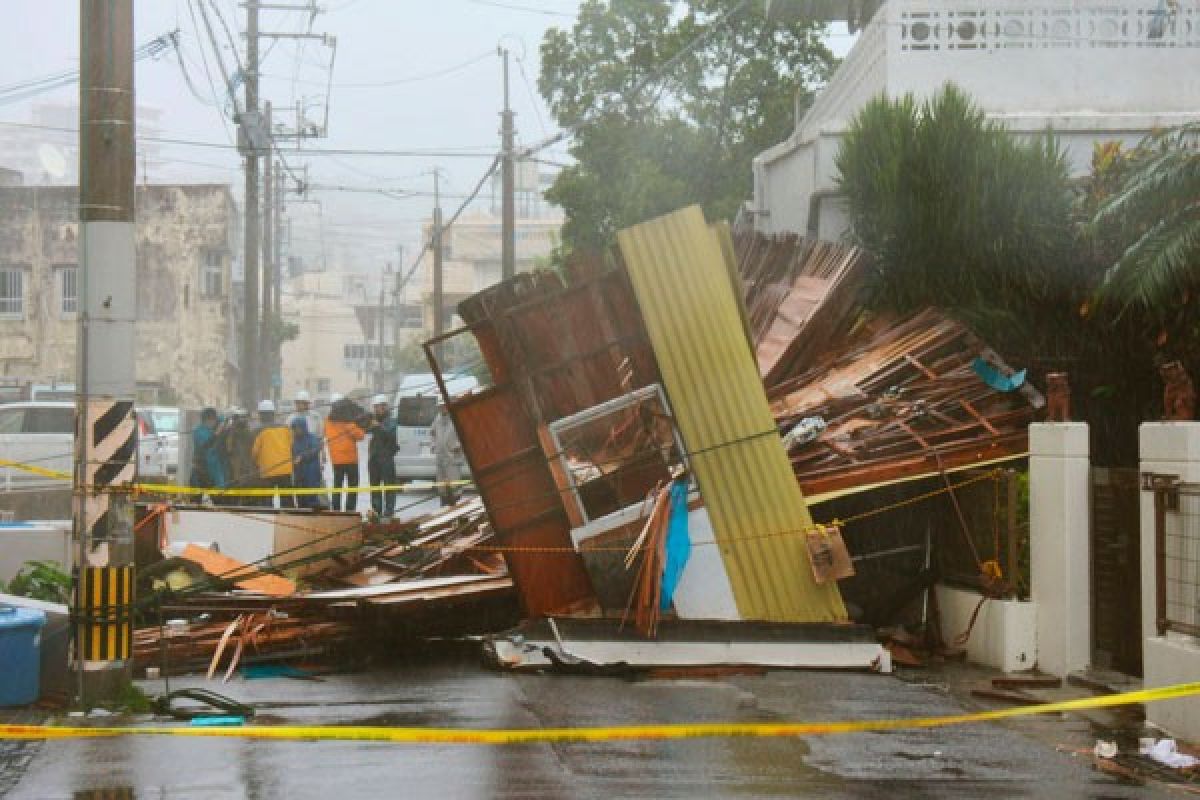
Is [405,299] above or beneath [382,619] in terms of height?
above

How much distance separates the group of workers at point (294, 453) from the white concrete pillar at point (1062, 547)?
11.2 meters

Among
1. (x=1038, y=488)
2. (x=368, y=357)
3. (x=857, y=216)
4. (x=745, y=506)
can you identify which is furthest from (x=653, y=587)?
(x=368, y=357)

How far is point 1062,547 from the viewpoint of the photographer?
451 inches

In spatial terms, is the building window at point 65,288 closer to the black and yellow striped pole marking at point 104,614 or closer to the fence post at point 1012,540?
the black and yellow striped pole marking at point 104,614

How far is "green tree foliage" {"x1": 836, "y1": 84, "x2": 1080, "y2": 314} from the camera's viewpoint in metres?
15.5

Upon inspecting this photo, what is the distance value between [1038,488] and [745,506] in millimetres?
2100

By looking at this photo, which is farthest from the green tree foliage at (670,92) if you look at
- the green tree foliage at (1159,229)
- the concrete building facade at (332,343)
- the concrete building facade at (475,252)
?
the concrete building facade at (332,343)

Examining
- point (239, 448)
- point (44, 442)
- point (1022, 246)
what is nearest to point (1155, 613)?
point (1022, 246)

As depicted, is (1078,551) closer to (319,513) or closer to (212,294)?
(319,513)

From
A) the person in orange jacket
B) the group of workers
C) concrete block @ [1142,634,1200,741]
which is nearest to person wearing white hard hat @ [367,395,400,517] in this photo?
the group of workers

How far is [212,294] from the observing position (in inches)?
2400

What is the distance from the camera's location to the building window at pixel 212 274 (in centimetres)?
6075

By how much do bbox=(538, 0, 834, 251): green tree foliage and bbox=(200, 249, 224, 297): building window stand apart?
2844cm

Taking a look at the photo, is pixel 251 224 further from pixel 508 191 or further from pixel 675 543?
pixel 675 543
